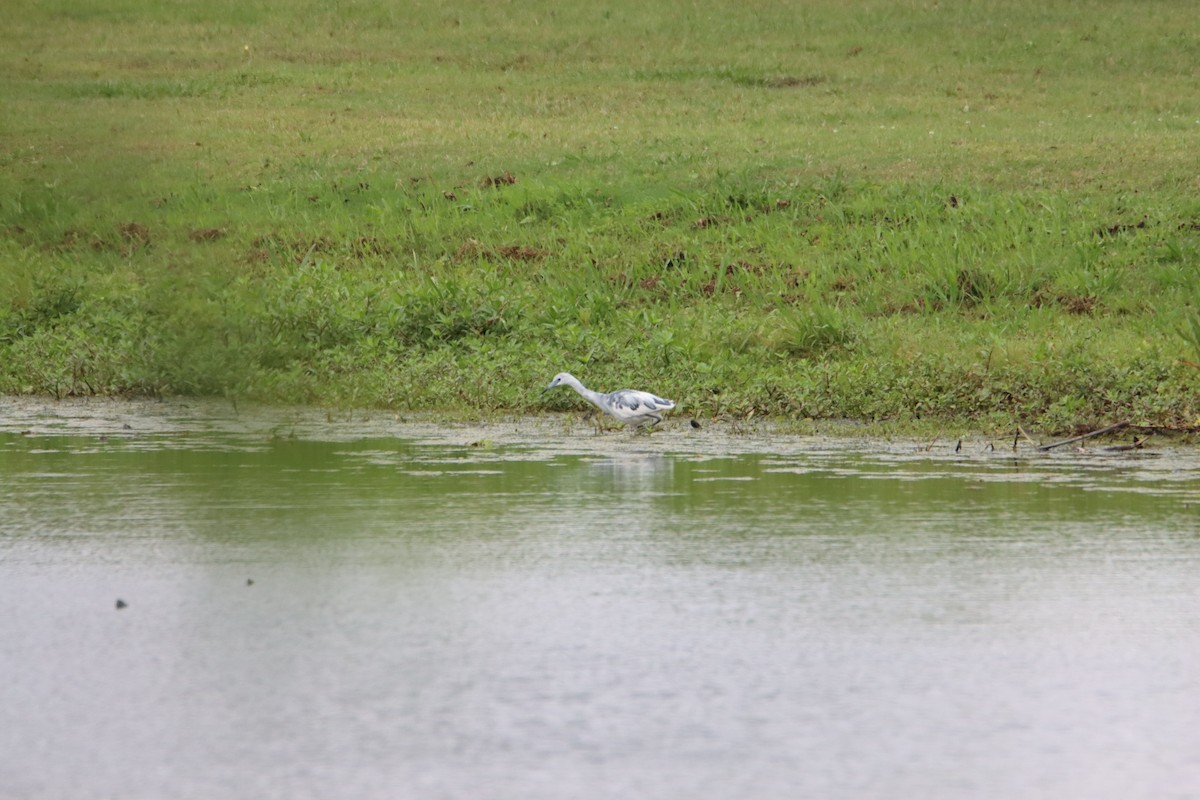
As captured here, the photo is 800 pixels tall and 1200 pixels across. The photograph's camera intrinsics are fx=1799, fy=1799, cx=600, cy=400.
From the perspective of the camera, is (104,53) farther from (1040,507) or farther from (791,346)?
(1040,507)

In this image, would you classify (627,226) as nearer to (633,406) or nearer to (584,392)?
(584,392)

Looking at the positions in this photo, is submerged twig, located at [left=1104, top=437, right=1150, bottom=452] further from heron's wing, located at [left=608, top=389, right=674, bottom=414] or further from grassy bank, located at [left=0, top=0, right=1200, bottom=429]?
heron's wing, located at [left=608, top=389, right=674, bottom=414]

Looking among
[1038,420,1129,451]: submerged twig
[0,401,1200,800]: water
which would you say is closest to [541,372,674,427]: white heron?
[0,401,1200,800]: water

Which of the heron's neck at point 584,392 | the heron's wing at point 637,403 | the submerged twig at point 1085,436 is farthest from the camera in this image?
the heron's neck at point 584,392

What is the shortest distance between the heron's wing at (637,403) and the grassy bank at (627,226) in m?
1.08

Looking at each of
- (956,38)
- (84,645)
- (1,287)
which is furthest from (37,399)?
(956,38)

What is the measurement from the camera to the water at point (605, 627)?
5.14 metres

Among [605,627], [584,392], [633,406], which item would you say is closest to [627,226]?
[584,392]

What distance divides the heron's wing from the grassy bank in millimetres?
1081

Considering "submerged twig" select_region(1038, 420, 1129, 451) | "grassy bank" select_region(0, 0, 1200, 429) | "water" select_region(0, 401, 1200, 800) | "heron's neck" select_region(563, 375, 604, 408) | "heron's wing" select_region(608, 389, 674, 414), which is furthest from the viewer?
"grassy bank" select_region(0, 0, 1200, 429)

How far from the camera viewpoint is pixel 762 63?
32.1 meters

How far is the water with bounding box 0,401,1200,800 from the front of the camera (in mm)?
5137

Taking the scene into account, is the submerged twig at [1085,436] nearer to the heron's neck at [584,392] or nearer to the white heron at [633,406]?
the white heron at [633,406]

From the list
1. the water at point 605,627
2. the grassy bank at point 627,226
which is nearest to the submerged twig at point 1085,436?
the water at point 605,627
